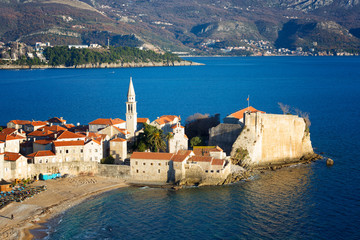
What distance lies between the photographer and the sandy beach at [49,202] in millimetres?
33094

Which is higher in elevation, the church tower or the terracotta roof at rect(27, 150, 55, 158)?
the church tower

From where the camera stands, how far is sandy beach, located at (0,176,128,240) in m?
→ 33.1

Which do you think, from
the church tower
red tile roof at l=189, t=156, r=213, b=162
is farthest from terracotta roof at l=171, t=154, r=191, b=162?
the church tower

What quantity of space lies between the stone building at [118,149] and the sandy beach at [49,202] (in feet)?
9.47

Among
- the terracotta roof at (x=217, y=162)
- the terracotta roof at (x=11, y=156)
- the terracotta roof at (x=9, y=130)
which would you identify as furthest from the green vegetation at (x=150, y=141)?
the terracotta roof at (x=9, y=130)

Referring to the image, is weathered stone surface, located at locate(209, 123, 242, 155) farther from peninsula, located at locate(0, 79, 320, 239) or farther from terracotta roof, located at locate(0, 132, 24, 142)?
terracotta roof, located at locate(0, 132, 24, 142)

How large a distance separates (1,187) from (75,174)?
266 inches

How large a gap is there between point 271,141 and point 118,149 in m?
15.8

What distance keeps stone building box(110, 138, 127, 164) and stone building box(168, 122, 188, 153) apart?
5.15 m

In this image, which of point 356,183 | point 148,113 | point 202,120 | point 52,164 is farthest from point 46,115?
point 356,183

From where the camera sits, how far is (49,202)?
37.5 meters

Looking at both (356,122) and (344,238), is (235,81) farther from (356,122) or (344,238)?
(344,238)

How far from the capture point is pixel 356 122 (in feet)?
241

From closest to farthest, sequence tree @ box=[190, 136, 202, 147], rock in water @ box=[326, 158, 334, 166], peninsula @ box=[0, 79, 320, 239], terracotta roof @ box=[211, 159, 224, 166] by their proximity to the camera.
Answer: peninsula @ box=[0, 79, 320, 239] < terracotta roof @ box=[211, 159, 224, 166] < rock in water @ box=[326, 158, 334, 166] < tree @ box=[190, 136, 202, 147]
